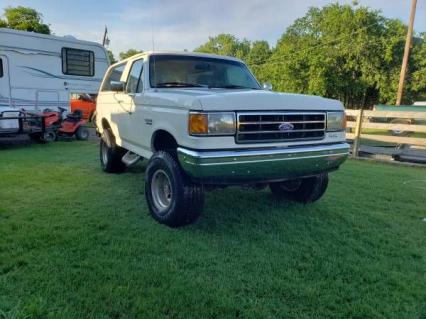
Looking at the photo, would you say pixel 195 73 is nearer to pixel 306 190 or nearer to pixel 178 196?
pixel 178 196

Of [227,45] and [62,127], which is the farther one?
[227,45]

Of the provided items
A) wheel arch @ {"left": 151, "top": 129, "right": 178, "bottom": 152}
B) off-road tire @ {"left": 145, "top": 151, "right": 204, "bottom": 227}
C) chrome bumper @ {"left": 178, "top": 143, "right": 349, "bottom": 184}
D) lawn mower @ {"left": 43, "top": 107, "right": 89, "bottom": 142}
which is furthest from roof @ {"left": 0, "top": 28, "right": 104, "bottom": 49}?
chrome bumper @ {"left": 178, "top": 143, "right": 349, "bottom": 184}

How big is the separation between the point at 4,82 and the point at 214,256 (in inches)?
466

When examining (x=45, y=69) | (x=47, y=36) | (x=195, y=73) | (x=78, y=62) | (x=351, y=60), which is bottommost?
(x=195, y=73)

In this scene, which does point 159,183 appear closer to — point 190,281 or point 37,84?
point 190,281

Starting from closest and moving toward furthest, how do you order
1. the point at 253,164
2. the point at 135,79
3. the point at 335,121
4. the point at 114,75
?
the point at 253,164 < the point at 335,121 < the point at 135,79 < the point at 114,75

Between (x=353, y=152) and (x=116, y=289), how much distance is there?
8.42 m

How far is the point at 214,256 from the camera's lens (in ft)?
→ 10.6

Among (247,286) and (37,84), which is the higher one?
(37,84)

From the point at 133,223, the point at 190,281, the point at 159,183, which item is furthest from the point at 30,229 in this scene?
the point at 190,281

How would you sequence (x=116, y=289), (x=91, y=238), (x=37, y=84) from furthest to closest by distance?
(x=37, y=84) → (x=91, y=238) → (x=116, y=289)

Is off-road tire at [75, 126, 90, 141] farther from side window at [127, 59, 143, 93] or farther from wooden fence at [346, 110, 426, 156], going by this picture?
wooden fence at [346, 110, 426, 156]

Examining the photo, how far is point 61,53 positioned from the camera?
13.3m

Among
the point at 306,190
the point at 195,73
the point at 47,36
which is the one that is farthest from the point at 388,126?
the point at 47,36
